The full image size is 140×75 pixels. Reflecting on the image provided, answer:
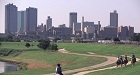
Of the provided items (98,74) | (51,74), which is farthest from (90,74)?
(51,74)

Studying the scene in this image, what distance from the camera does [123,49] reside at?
74.1m

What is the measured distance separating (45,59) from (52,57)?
69.3 inches

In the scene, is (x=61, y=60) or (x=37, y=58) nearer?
(x=61, y=60)

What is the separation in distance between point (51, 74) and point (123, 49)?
136 ft

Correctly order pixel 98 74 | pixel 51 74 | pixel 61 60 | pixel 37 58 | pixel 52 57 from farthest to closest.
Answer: pixel 37 58
pixel 52 57
pixel 61 60
pixel 51 74
pixel 98 74

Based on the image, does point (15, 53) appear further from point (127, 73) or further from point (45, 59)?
point (127, 73)

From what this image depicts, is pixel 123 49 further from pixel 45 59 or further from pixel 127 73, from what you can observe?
pixel 127 73

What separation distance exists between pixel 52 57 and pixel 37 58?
22.7ft

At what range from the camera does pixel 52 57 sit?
7162cm

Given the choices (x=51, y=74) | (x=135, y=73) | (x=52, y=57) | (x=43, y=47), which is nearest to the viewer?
(x=135, y=73)

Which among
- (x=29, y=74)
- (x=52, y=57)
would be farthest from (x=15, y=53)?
(x=29, y=74)

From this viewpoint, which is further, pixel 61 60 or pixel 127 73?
pixel 61 60

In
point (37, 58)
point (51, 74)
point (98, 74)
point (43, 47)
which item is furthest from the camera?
point (43, 47)

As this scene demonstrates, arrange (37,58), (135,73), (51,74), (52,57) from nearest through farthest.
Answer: (135,73) < (51,74) < (52,57) < (37,58)
